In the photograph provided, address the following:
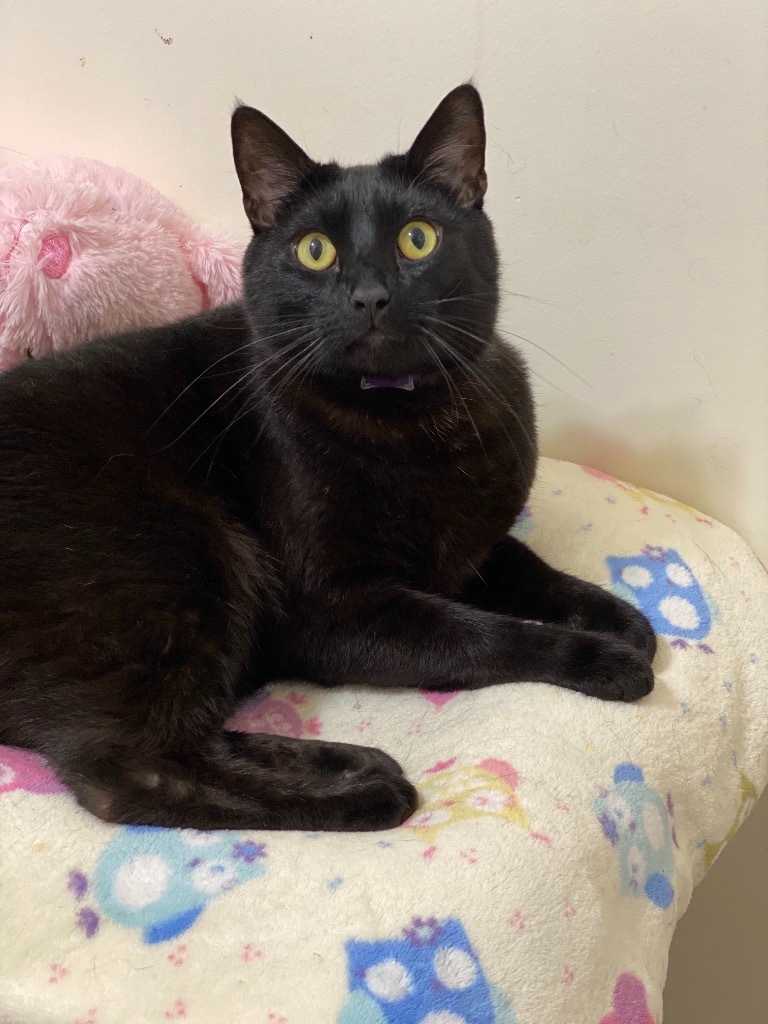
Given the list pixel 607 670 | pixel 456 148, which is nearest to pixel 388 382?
pixel 456 148

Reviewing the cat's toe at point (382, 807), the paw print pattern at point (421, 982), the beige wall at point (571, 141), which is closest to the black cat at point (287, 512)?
the cat's toe at point (382, 807)

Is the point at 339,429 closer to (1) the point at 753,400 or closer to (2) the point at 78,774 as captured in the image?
(2) the point at 78,774

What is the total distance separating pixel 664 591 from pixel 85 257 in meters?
0.94

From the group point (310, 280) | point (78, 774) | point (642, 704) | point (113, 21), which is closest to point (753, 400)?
point (642, 704)

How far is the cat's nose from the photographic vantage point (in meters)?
0.80

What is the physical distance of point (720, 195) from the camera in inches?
45.3

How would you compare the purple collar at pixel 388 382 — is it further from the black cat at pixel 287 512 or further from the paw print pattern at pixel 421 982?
the paw print pattern at pixel 421 982

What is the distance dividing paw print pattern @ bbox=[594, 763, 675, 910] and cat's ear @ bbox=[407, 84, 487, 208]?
68 centimetres

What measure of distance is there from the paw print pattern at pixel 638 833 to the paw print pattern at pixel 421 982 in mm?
203

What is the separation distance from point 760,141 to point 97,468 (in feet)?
3.26

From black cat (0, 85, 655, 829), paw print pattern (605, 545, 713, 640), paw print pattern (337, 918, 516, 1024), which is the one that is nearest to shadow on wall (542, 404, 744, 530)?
paw print pattern (605, 545, 713, 640)

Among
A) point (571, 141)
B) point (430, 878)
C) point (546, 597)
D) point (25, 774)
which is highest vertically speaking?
point (571, 141)

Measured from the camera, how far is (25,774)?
0.80 metres

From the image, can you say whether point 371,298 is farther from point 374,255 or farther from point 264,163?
point 264,163
